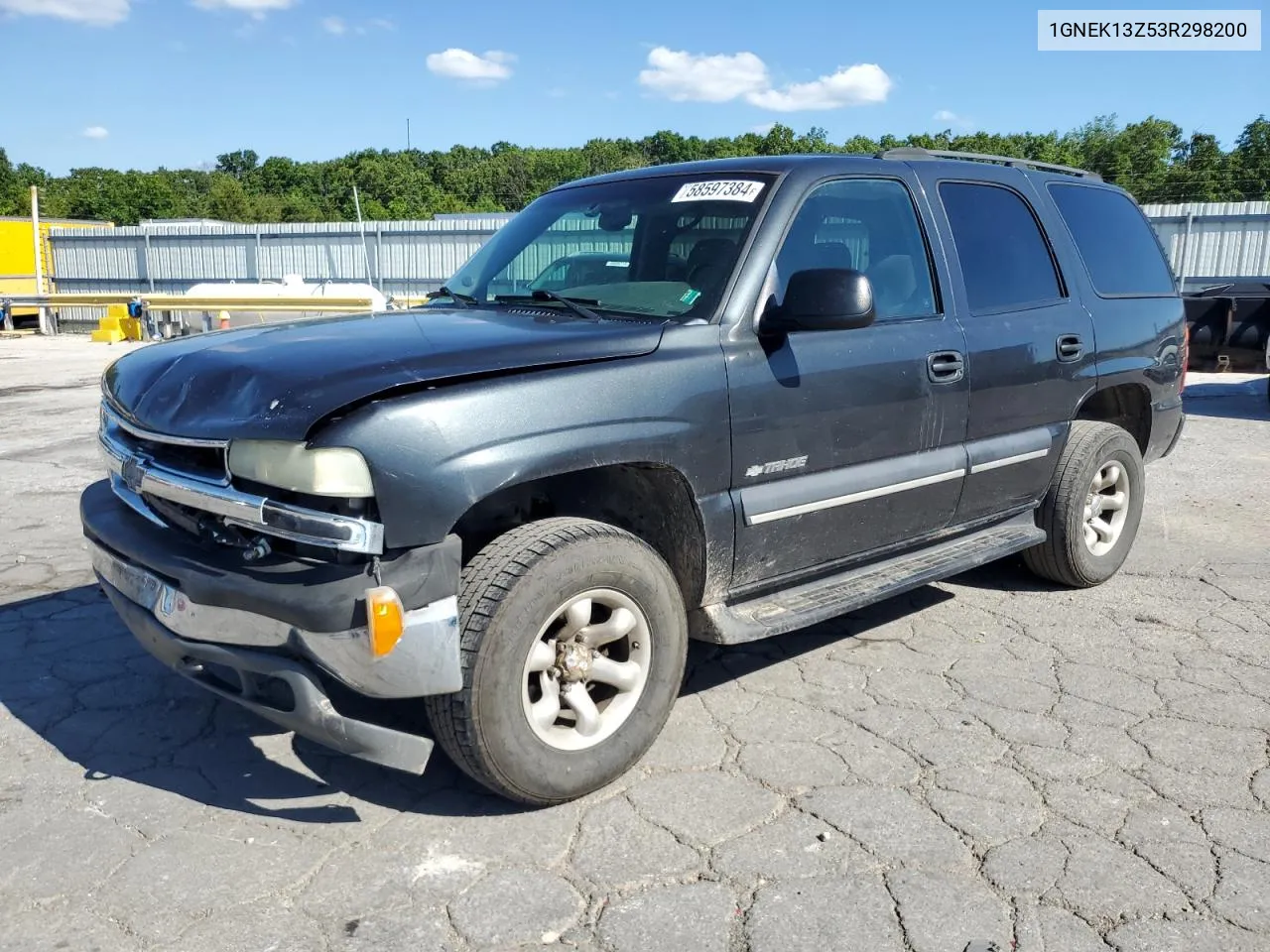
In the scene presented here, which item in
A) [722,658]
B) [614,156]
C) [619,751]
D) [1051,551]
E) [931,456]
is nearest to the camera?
[619,751]

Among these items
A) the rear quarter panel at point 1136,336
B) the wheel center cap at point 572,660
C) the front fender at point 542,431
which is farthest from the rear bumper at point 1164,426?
the wheel center cap at point 572,660

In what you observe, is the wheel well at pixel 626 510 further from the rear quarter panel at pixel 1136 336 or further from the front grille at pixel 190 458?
the rear quarter panel at pixel 1136 336

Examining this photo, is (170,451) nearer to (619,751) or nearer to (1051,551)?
(619,751)

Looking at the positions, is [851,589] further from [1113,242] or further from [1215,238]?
[1215,238]

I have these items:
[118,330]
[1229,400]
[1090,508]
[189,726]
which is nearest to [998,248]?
[1090,508]

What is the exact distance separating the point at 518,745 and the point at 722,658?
5.06ft

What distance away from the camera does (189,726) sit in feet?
12.0

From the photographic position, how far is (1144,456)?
546 cm

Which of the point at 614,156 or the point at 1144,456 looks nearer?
the point at 1144,456

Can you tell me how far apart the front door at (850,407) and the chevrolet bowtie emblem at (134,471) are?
5.85ft

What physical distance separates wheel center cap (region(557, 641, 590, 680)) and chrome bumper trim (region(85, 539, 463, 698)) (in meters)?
0.40

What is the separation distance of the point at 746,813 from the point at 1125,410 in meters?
3.46

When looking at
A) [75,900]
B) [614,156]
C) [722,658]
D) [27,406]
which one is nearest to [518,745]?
[75,900]

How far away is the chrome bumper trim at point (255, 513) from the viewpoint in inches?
104
